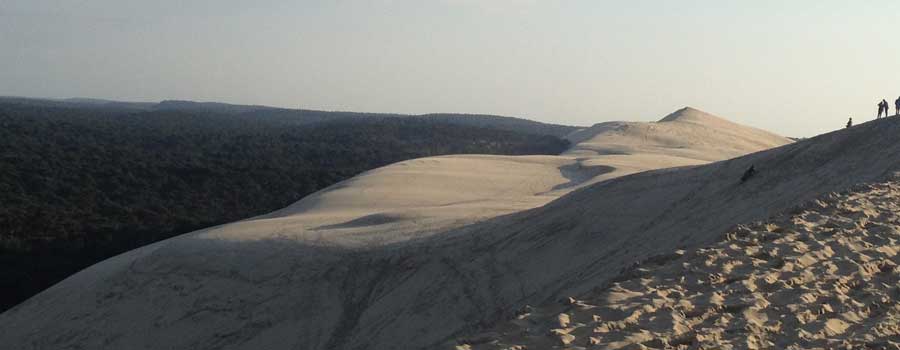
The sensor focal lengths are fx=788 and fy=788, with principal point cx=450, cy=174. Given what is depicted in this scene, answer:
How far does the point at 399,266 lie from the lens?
484 inches

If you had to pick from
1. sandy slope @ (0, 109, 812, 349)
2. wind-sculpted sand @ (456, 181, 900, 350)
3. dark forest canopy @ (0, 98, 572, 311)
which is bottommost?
dark forest canopy @ (0, 98, 572, 311)

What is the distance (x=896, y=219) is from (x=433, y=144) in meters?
53.6

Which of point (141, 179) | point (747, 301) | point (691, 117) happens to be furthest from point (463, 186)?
point (691, 117)

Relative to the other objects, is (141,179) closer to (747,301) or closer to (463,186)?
(463,186)

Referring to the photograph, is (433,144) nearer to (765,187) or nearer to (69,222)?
(69,222)

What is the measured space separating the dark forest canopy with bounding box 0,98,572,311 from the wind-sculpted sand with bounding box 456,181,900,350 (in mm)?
15239

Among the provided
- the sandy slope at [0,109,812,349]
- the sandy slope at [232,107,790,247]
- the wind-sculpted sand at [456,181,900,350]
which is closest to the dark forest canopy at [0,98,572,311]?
the sandy slope at [232,107,790,247]

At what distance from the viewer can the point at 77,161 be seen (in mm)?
36656

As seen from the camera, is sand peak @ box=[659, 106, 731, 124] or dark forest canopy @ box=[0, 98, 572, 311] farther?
sand peak @ box=[659, 106, 731, 124]

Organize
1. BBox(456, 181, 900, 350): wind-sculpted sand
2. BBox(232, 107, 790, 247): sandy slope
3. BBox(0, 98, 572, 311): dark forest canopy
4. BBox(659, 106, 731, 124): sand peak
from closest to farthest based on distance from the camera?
BBox(456, 181, 900, 350): wind-sculpted sand, BBox(232, 107, 790, 247): sandy slope, BBox(0, 98, 572, 311): dark forest canopy, BBox(659, 106, 731, 124): sand peak

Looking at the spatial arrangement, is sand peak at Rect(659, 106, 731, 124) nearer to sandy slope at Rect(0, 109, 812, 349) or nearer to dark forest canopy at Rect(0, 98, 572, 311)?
dark forest canopy at Rect(0, 98, 572, 311)

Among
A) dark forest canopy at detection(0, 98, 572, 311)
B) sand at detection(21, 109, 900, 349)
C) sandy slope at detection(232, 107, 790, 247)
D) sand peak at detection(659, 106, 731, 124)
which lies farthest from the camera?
sand peak at detection(659, 106, 731, 124)

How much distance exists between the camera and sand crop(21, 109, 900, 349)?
32.8 feet

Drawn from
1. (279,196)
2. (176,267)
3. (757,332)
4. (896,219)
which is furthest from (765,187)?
(279,196)
